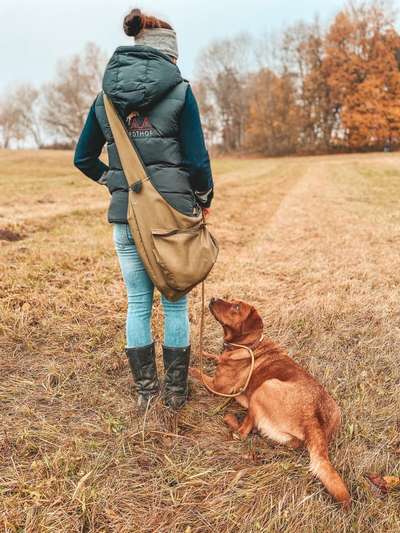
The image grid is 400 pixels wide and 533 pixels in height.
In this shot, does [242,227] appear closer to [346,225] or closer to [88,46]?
[346,225]

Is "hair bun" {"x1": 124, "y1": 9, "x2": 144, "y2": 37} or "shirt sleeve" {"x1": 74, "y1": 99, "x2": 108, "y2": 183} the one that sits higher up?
"hair bun" {"x1": 124, "y1": 9, "x2": 144, "y2": 37}

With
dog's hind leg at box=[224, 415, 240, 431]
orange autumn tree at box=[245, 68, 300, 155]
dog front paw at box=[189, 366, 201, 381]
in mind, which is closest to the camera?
dog's hind leg at box=[224, 415, 240, 431]

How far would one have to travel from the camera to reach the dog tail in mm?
2137

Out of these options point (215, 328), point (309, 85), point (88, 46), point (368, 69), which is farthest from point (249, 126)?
point (215, 328)

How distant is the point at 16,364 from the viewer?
342cm

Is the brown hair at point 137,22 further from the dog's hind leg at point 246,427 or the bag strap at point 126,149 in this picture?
the dog's hind leg at point 246,427

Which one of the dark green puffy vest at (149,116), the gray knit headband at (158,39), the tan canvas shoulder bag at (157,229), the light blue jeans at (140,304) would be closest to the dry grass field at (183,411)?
the light blue jeans at (140,304)

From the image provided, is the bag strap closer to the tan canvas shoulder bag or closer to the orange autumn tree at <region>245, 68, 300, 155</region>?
the tan canvas shoulder bag

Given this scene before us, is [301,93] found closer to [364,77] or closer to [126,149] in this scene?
[364,77]

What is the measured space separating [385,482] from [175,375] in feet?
4.44

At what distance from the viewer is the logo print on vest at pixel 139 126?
2408 mm

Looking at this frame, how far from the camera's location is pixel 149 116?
239 centimetres

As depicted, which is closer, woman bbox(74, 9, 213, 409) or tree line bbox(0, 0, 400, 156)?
woman bbox(74, 9, 213, 409)

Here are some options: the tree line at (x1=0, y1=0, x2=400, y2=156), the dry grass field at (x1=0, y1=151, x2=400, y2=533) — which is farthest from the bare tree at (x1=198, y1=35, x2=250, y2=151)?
the dry grass field at (x1=0, y1=151, x2=400, y2=533)
